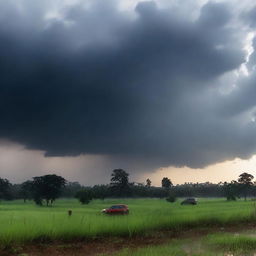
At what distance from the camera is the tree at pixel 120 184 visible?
147m

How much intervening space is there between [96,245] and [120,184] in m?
130

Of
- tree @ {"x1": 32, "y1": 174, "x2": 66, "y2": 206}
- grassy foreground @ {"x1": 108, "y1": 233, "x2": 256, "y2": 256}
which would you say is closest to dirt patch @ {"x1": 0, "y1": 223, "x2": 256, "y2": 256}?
grassy foreground @ {"x1": 108, "y1": 233, "x2": 256, "y2": 256}

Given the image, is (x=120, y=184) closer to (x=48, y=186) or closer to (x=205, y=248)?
(x=48, y=186)

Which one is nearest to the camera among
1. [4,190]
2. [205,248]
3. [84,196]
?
[205,248]

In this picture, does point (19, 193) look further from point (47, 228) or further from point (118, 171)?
point (47, 228)

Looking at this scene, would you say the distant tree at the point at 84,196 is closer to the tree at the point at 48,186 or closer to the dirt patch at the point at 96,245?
the tree at the point at 48,186

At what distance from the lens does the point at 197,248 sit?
703 inches

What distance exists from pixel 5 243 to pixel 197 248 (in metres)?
8.38

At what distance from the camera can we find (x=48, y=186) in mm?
107688

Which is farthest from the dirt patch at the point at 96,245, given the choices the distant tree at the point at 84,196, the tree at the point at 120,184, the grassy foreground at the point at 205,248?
the tree at the point at 120,184

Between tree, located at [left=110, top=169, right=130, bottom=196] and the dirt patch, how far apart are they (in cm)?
12485

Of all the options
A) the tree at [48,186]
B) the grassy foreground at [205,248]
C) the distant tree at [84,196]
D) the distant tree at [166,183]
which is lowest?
the grassy foreground at [205,248]

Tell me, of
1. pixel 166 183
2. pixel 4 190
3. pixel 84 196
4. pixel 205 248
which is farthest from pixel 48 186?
pixel 205 248

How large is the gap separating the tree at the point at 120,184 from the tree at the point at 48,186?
3912cm
